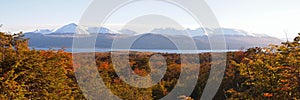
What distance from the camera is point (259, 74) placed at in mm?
12328

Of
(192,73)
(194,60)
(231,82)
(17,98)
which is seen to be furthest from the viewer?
(194,60)

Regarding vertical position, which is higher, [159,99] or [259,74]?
[259,74]

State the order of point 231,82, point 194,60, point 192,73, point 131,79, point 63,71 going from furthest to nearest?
point 194,60
point 192,73
point 231,82
point 131,79
point 63,71

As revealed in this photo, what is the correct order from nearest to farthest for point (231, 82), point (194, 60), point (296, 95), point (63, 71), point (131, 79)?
point (296, 95), point (63, 71), point (131, 79), point (231, 82), point (194, 60)

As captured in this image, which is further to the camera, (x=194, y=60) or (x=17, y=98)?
(x=194, y=60)

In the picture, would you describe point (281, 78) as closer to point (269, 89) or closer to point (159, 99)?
point (269, 89)

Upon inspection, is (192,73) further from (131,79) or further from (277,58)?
(277,58)


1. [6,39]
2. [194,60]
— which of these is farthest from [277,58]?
[194,60]

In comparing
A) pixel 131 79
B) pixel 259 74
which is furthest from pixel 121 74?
pixel 259 74

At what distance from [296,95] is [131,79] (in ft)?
61.0

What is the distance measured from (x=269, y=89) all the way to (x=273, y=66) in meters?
0.83

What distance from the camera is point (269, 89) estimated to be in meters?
12.0

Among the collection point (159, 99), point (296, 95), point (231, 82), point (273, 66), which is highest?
point (273, 66)

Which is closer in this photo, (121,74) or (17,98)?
(17,98)
